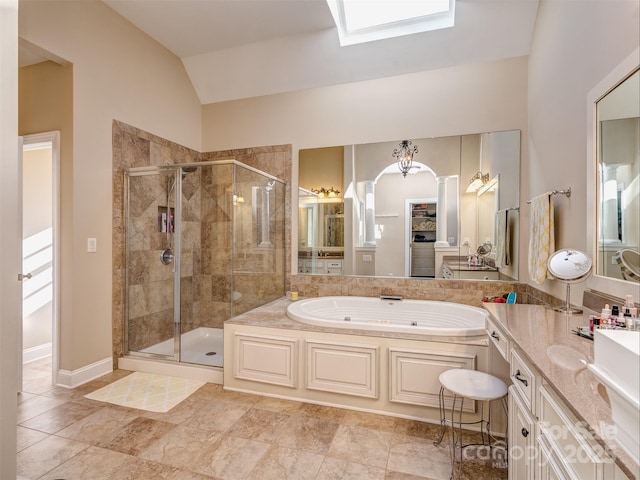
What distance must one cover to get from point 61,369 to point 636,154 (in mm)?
3883

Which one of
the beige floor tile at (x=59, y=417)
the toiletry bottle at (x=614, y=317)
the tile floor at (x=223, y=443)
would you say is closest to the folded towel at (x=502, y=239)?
the tile floor at (x=223, y=443)

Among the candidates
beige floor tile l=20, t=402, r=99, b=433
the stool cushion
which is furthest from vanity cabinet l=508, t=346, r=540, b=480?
beige floor tile l=20, t=402, r=99, b=433

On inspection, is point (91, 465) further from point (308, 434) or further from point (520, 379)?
point (520, 379)

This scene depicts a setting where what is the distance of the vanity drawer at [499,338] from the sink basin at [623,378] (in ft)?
3.22

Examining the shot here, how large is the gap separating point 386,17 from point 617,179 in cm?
247

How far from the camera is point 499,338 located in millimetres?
1671

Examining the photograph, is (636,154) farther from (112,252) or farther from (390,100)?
(112,252)

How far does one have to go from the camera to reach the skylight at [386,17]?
2.88 meters

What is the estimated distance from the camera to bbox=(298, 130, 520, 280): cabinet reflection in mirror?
9.99ft

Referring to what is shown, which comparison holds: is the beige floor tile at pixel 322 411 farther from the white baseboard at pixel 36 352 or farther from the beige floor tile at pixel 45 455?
the white baseboard at pixel 36 352

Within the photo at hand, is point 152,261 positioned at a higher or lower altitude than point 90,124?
lower

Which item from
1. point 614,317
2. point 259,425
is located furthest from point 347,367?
point 614,317

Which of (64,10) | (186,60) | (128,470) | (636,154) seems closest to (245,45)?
(186,60)

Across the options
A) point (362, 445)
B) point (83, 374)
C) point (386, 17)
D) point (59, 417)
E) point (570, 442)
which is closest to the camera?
point (570, 442)
